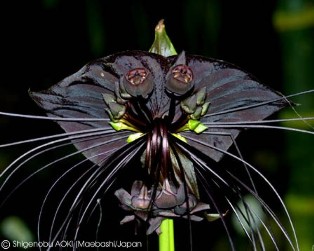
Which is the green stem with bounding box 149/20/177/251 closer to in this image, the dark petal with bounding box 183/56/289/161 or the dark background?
the dark petal with bounding box 183/56/289/161

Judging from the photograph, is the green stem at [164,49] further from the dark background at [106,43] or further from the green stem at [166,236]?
the dark background at [106,43]

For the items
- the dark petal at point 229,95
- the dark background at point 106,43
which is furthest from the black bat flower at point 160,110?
the dark background at point 106,43

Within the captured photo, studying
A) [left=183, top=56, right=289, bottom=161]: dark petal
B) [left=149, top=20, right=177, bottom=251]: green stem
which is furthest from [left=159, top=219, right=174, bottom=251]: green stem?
[left=183, top=56, right=289, bottom=161]: dark petal

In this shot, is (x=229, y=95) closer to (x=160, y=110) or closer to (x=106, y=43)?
(x=160, y=110)

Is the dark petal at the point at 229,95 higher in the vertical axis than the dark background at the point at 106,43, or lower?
lower

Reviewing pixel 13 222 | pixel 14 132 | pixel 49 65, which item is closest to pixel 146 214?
pixel 13 222

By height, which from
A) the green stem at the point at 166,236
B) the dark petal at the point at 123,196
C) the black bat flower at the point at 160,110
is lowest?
the green stem at the point at 166,236
